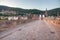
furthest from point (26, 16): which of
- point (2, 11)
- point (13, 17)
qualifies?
point (2, 11)

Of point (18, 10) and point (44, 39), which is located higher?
point (18, 10)

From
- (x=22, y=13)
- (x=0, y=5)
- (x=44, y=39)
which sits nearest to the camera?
(x=44, y=39)

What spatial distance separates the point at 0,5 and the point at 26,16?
811 millimetres

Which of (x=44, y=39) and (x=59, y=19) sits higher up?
(x=59, y=19)

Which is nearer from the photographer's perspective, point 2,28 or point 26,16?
point 2,28

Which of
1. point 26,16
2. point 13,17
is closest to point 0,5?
point 13,17

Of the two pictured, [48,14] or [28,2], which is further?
[48,14]

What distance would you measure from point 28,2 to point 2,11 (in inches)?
26.9

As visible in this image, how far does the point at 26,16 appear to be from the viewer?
460 centimetres

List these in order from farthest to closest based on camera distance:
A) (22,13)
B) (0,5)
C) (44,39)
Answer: (22,13) → (0,5) → (44,39)

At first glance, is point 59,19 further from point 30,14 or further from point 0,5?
point 0,5

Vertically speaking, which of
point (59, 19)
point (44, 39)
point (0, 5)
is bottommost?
point (44, 39)

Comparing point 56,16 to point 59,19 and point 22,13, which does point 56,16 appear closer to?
point 59,19

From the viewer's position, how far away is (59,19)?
4.64 metres
